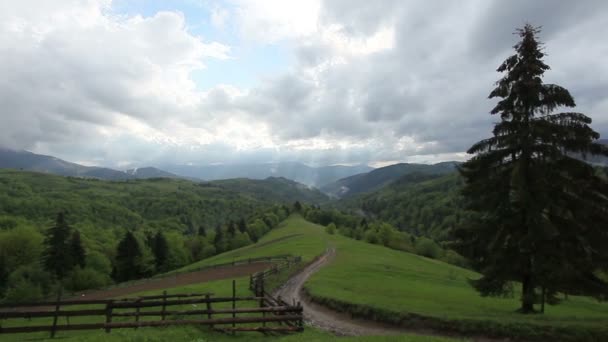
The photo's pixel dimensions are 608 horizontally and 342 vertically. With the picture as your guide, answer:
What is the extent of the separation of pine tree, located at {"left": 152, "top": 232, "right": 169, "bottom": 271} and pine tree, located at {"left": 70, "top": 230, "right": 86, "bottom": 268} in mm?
20559

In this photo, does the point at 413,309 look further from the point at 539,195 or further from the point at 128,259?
the point at 128,259

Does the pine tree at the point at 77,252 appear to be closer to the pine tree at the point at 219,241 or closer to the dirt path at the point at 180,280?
the dirt path at the point at 180,280

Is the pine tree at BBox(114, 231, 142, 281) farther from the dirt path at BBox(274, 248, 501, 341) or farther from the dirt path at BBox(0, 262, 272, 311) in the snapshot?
the dirt path at BBox(274, 248, 501, 341)

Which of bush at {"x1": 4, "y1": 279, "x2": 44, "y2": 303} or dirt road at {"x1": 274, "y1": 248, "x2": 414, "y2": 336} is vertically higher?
dirt road at {"x1": 274, "y1": 248, "x2": 414, "y2": 336}

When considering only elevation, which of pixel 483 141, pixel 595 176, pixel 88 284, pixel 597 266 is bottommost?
pixel 88 284

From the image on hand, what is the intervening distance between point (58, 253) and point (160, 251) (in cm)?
2780

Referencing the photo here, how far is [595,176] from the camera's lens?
19.2 meters

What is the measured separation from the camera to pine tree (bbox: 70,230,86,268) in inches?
2817

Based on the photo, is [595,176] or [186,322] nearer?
[186,322]

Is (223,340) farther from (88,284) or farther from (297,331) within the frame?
(88,284)

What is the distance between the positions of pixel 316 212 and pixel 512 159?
16086 centimetres

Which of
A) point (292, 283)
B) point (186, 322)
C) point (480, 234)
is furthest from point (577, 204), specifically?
point (292, 283)

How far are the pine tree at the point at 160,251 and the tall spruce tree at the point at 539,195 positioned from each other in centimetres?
8920

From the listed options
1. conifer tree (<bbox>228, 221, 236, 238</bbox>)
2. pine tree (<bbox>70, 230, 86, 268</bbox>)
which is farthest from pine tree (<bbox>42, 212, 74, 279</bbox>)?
conifer tree (<bbox>228, 221, 236, 238</bbox>)
